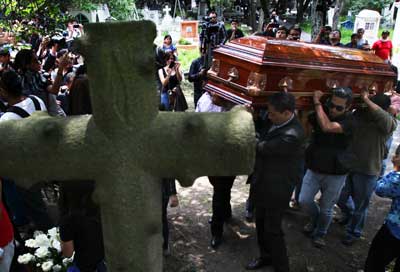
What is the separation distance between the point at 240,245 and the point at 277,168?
1267 millimetres

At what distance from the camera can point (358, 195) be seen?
393 centimetres

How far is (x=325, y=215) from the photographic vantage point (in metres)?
3.91

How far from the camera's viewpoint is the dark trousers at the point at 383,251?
2.92m

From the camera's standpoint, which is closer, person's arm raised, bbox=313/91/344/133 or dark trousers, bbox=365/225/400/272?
dark trousers, bbox=365/225/400/272

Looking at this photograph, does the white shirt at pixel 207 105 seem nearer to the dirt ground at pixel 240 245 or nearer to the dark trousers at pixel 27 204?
the dirt ground at pixel 240 245

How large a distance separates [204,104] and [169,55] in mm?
2706

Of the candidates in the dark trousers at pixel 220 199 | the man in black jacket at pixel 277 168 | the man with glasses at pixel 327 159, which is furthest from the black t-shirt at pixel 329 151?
the dark trousers at pixel 220 199

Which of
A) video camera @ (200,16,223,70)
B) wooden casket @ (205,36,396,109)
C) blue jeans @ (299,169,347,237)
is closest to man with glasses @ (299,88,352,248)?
blue jeans @ (299,169,347,237)

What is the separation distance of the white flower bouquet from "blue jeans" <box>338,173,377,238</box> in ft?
9.20

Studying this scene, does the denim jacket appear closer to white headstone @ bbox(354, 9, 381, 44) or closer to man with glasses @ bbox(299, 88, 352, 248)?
man with glasses @ bbox(299, 88, 352, 248)

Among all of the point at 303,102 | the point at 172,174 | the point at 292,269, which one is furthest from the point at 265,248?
the point at 172,174

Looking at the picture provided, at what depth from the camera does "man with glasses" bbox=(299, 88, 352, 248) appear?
3453mm

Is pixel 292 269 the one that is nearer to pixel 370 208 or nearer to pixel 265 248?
pixel 265 248

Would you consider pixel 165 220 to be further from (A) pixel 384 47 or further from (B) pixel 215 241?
(A) pixel 384 47
